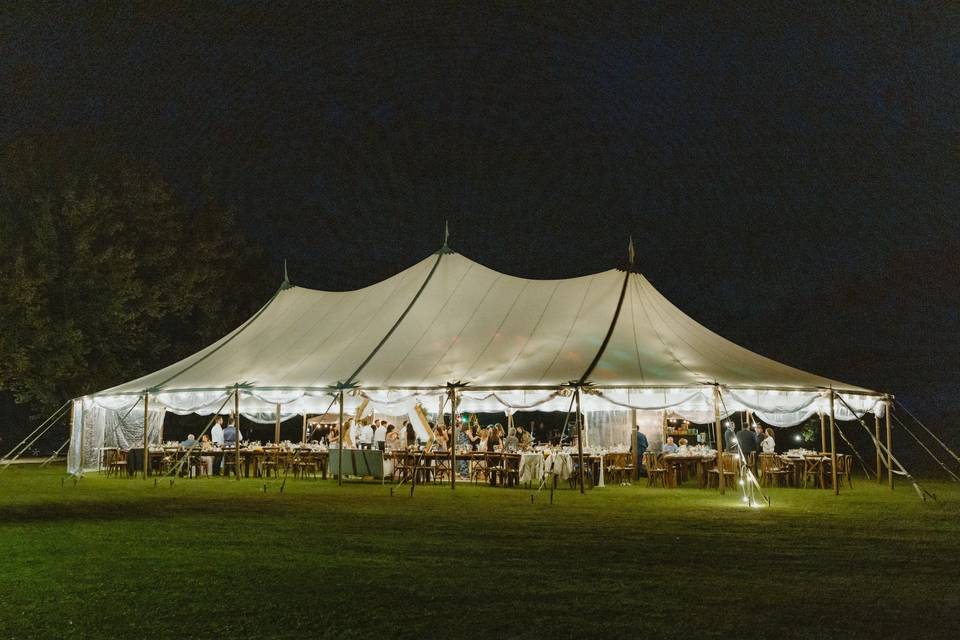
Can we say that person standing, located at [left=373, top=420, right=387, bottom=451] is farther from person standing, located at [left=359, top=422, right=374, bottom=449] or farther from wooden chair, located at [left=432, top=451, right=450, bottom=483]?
wooden chair, located at [left=432, top=451, right=450, bottom=483]

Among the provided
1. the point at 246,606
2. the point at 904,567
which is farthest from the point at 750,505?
the point at 246,606

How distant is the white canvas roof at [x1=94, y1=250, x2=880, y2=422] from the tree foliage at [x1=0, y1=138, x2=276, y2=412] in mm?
7973

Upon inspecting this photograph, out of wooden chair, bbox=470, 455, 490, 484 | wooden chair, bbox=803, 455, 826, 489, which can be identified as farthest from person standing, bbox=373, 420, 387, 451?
wooden chair, bbox=803, 455, 826, 489

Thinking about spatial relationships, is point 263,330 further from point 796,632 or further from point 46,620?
point 796,632

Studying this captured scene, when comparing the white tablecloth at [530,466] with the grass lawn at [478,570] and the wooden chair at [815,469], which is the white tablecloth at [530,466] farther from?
the wooden chair at [815,469]

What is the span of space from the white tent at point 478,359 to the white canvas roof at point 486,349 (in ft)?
0.11

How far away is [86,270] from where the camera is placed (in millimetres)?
24672

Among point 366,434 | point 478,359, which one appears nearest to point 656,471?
point 478,359

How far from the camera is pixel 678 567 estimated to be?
6.34 m

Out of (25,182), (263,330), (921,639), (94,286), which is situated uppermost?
(25,182)

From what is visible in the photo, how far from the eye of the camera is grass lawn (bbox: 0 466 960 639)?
15.4 ft

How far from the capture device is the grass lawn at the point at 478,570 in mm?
4707

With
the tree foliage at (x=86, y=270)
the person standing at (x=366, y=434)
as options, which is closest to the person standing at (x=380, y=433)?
the person standing at (x=366, y=434)

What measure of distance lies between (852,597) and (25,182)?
24922 millimetres
